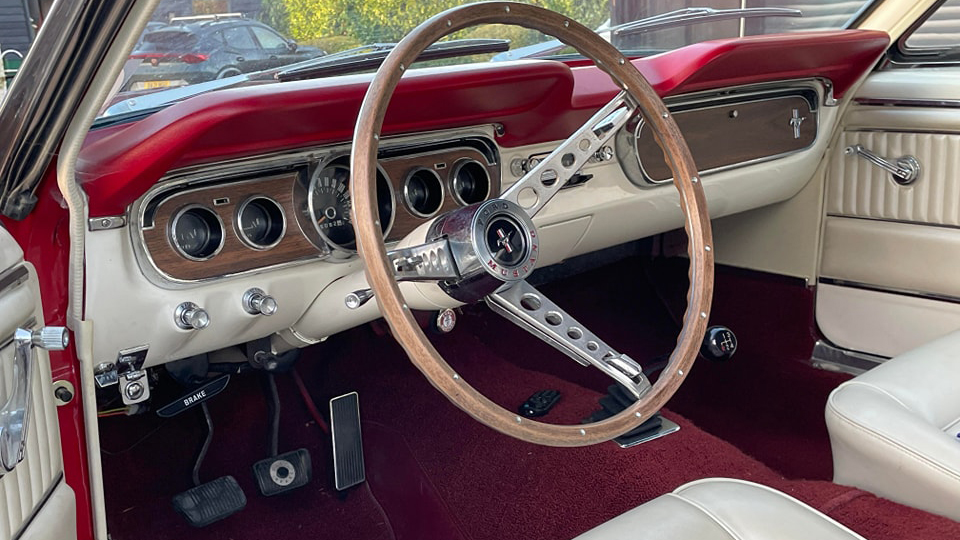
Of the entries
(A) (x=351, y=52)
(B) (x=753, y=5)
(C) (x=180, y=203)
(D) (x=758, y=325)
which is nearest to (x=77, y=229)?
(C) (x=180, y=203)

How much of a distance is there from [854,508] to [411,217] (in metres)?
0.90

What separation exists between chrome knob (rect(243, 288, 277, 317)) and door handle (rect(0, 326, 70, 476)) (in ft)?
1.44

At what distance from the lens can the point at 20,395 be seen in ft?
3.55

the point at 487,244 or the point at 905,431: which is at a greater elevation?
the point at 487,244

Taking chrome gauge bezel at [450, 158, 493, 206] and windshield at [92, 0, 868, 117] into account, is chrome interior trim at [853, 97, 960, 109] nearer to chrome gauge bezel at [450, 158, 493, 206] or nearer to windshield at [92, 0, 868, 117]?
windshield at [92, 0, 868, 117]

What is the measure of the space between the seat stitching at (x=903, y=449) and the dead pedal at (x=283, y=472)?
49.2 inches

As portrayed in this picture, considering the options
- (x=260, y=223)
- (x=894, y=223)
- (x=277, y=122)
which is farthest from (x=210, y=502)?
(x=894, y=223)

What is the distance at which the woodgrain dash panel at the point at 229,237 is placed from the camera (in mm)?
1458

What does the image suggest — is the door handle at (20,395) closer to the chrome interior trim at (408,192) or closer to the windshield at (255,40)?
the windshield at (255,40)

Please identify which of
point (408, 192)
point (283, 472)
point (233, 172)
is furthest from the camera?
point (283, 472)

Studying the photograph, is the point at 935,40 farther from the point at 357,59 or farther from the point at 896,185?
the point at 357,59

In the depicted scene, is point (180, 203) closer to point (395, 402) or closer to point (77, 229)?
point (77, 229)

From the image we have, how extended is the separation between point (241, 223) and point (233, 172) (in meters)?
0.09

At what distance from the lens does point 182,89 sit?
145 centimetres
